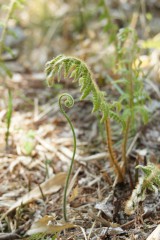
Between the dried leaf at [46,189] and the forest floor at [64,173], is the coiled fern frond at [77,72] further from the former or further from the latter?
the dried leaf at [46,189]

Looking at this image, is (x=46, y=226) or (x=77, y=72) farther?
(x=46, y=226)

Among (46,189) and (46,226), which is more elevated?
(46,189)

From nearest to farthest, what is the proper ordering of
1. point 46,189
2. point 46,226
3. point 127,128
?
point 46,226
point 127,128
point 46,189

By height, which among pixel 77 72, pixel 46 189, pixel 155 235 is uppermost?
pixel 77 72

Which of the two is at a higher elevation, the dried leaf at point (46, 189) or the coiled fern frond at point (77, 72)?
the coiled fern frond at point (77, 72)

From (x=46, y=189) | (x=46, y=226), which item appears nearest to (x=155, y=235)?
(x=46, y=226)

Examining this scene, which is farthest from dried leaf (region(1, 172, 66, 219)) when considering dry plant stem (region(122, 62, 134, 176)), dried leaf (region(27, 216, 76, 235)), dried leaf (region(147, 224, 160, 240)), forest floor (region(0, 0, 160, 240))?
dried leaf (region(147, 224, 160, 240))

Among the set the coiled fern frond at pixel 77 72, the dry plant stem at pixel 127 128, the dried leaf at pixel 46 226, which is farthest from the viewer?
the dry plant stem at pixel 127 128

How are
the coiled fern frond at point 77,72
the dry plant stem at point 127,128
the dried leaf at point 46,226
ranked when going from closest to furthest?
the coiled fern frond at point 77,72 → the dried leaf at point 46,226 → the dry plant stem at point 127,128

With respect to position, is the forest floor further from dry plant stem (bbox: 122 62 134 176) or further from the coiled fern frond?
the coiled fern frond

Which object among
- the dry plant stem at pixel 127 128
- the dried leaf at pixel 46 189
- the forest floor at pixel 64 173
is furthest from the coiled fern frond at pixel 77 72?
the dried leaf at pixel 46 189

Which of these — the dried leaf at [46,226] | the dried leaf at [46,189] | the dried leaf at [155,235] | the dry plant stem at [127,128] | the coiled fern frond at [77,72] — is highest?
the coiled fern frond at [77,72]

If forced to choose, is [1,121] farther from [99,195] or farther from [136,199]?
[136,199]

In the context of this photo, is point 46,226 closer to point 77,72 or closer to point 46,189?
point 46,189
